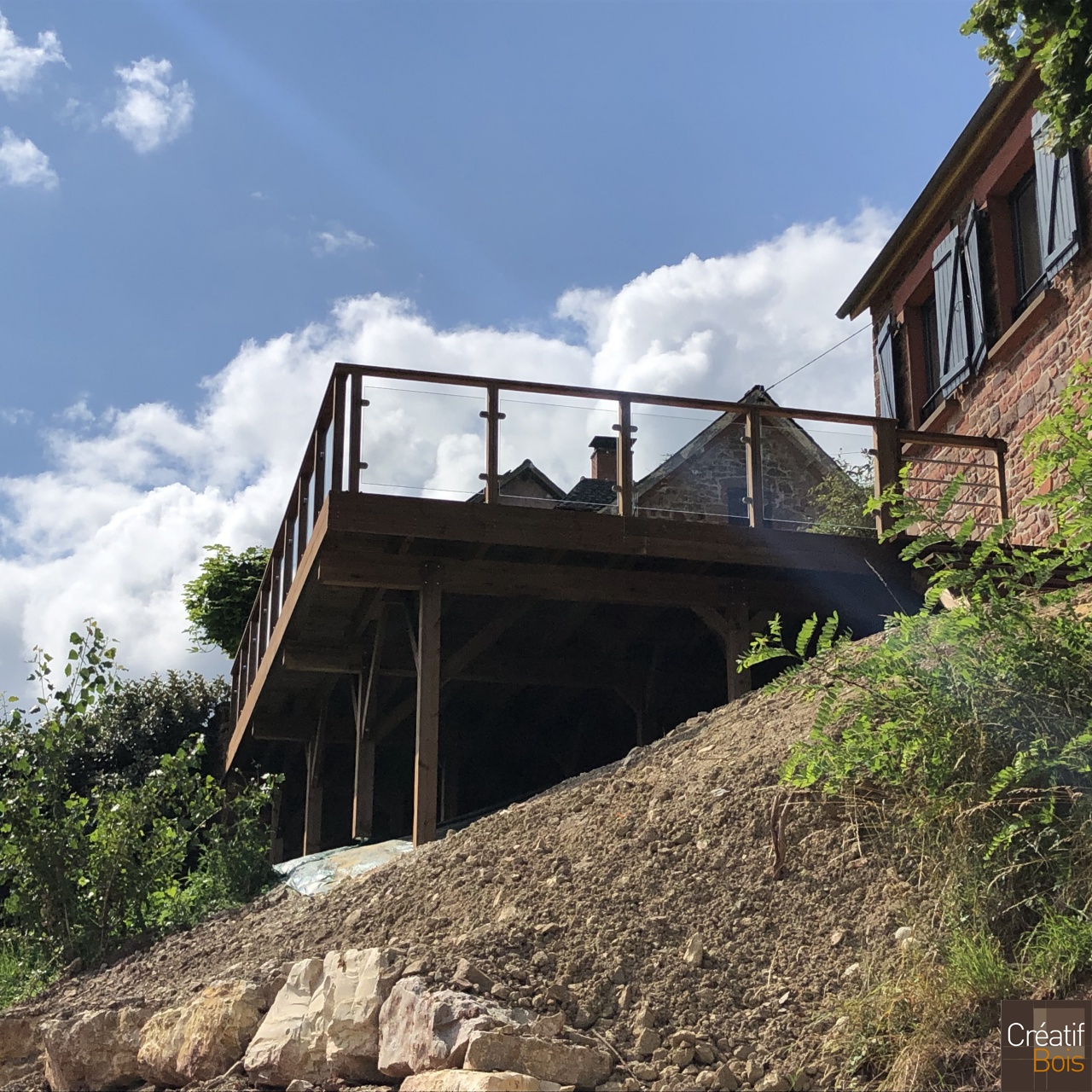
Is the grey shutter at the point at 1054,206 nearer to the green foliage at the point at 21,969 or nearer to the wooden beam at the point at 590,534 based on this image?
the wooden beam at the point at 590,534

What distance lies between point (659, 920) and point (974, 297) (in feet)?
29.4

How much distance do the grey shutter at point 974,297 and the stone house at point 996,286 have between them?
0.04ft

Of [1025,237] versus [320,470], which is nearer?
[320,470]

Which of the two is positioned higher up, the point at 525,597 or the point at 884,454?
the point at 884,454

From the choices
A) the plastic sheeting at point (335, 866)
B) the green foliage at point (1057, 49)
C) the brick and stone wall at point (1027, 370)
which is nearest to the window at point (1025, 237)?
the brick and stone wall at point (1027, 370)

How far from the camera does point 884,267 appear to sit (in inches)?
580

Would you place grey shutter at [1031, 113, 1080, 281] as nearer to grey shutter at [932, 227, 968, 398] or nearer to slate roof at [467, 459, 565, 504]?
grey shutter at [932, 227, 968, 398]

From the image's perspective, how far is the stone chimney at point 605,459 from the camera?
34.5 feet

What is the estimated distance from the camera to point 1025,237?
12461mm

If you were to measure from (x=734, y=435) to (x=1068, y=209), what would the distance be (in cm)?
344

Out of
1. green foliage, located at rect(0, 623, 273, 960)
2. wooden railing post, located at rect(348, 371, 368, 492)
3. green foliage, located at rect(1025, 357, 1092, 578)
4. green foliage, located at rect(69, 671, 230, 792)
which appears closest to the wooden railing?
wooden railing post, located at rect(348, 371, 368, 492)

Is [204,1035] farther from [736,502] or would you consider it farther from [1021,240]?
[1021,240]

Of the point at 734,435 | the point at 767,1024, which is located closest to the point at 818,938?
the point at 767,1024

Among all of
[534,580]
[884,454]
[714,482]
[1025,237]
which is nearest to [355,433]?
[534,580]
